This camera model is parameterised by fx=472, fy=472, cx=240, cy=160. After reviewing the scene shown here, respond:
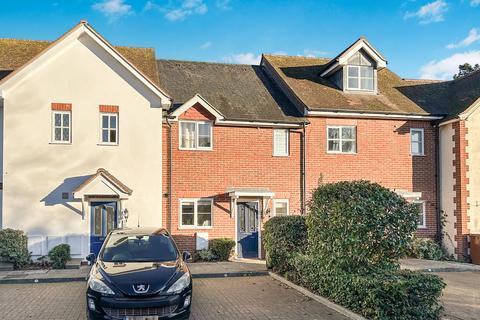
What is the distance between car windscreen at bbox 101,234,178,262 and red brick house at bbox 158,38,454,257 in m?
7.34

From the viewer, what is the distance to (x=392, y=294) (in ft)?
25.6

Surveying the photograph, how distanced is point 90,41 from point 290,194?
29.8 feet

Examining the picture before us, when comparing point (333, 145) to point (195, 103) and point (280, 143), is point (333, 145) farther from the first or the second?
point (195, 103)

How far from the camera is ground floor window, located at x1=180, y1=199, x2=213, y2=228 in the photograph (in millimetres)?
17078

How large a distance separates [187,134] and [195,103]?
3.87 feet

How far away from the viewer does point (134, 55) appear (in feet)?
66.3

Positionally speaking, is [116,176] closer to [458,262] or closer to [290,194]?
[290,194]

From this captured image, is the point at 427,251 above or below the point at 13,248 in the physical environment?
below

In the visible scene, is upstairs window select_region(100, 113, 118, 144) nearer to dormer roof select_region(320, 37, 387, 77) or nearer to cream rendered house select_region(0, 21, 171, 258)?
cream rendered house select_region(0, 21, 171, 258)

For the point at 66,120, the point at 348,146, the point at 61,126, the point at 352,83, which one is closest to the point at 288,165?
the point at 348,146

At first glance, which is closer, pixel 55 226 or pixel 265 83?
pixel 55 226

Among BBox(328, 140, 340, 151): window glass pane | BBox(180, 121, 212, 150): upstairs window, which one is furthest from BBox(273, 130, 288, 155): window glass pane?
BBox(180, 121, 212, 150): upstairs window

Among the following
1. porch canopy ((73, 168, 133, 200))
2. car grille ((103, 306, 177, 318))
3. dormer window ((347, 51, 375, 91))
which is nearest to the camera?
car grille ((103, 306, 177, 318))

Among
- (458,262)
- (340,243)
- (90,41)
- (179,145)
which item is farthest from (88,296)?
(458,262)
